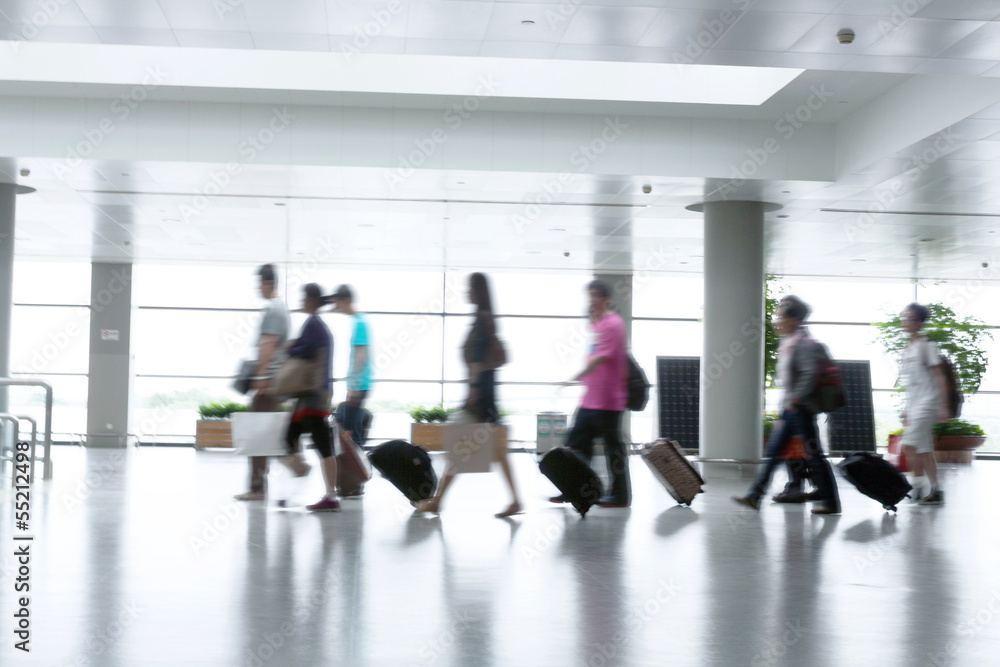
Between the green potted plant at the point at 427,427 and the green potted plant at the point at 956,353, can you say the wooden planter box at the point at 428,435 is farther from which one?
the green potted plant at the point at 956,353

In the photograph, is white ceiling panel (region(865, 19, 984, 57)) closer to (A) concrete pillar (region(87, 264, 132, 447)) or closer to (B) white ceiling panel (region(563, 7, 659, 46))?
(B) white ceiling panel (region(563, 7, 659, 46))

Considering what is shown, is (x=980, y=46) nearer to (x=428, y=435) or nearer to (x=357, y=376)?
(x=357, y=376)

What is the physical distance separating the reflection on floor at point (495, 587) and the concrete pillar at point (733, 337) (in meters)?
5.44

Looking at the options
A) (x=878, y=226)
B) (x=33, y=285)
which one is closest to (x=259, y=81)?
Answer: (x=878, y=226)

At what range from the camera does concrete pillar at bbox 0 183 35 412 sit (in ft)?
42.7

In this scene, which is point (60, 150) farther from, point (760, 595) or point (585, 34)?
point (760, 595)

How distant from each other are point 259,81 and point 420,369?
11476 mm

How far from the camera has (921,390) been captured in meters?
8.41

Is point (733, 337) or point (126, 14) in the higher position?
point (126, 14)

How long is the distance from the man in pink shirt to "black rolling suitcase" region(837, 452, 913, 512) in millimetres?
2044

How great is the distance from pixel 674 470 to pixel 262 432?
3.49 m

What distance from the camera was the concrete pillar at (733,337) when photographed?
43.5 feet

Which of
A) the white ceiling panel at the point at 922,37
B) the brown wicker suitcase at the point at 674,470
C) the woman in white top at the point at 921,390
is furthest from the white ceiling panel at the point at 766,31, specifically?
the brown wicker suitcase at the point at 674,470

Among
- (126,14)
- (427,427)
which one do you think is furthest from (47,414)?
(427,427)
